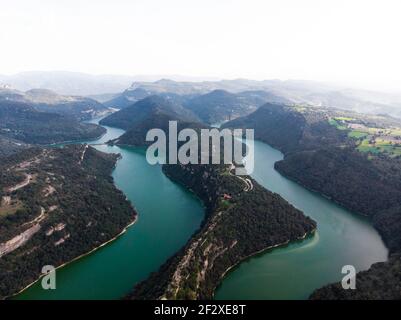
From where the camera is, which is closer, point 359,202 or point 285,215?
point 285,215

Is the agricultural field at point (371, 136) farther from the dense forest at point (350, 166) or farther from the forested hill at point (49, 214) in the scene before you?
the forested hill at point (49, 214)

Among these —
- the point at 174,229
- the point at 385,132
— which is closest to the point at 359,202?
the point at 174,229

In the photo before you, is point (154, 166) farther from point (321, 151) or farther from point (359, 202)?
point (359, 202)

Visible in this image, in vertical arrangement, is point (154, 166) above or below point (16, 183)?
below

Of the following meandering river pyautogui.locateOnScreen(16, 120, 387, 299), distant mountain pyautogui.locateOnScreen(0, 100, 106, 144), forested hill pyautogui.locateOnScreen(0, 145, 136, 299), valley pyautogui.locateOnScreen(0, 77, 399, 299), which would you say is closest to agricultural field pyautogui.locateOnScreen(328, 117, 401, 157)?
valley pyautogui.locateOnScreen(0, 77, 399, 299)

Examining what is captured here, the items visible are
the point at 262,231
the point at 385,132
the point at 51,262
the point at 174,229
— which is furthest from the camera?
the point at 385,132

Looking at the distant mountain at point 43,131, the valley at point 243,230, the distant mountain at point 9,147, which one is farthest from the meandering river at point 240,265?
the distant mountain at point 43,131
